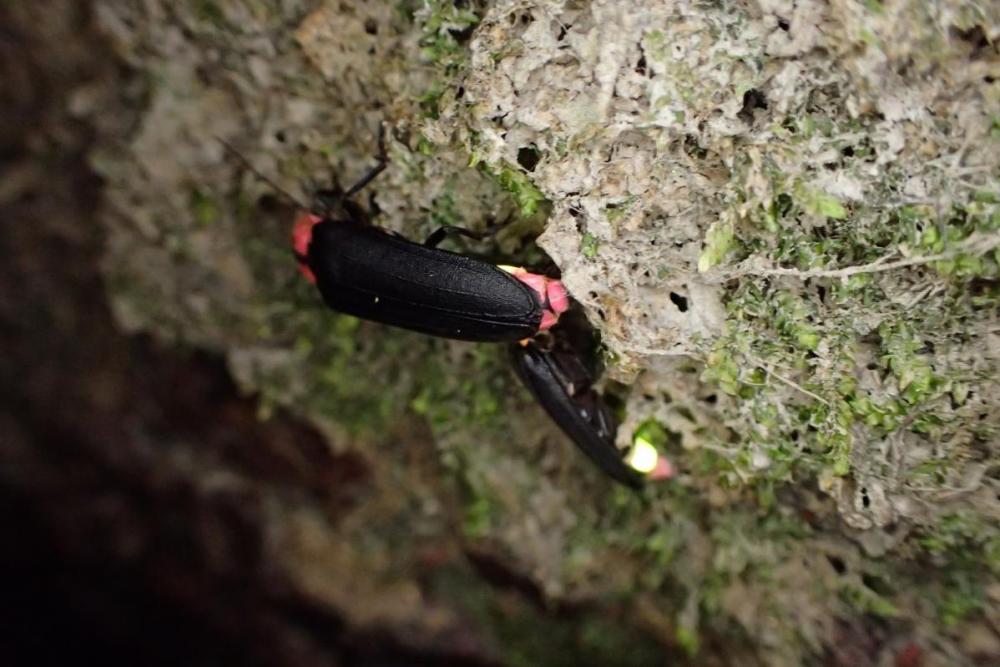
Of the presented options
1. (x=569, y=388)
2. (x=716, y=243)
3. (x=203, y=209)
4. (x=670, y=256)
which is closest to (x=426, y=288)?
(x=569, y=388)

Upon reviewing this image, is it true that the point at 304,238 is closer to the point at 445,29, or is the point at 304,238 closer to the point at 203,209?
the point at 203,209

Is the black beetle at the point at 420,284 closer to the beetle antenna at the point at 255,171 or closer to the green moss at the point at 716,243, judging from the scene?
the beetle antenna at the point at 255,171

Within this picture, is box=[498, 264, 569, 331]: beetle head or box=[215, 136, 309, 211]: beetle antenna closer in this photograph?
box=[498, 264, 569, 331]: beetle head

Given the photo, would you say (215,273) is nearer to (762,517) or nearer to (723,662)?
(762,517)

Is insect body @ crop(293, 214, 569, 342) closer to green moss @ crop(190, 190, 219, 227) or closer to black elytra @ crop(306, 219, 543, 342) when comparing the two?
black elytra @ crop(306, 219, 543, 342)

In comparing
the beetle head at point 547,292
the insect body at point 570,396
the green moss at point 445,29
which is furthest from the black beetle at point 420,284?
the green moss at point 445,29

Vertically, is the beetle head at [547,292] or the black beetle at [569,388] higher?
the beetle head at [547,292]

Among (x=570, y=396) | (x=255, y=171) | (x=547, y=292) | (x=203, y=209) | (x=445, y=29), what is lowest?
(x=203, y=209)

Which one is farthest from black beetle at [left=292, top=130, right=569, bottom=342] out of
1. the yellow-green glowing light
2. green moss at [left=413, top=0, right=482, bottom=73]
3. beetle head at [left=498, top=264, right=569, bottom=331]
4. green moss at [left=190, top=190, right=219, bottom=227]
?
green moss at [left=190, top=190, right=219, bottom=227]
